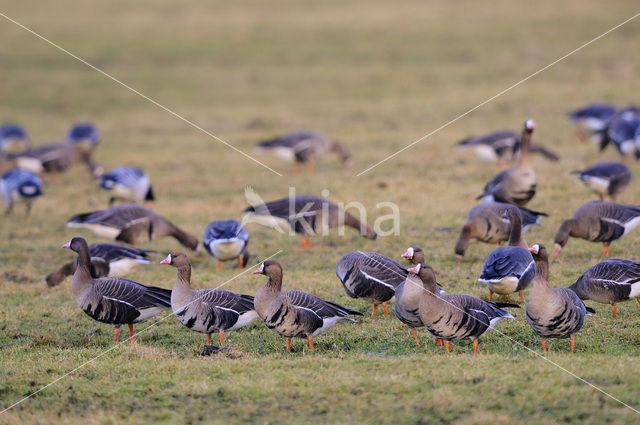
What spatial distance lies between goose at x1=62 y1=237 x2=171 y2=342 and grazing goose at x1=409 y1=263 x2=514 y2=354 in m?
3.75

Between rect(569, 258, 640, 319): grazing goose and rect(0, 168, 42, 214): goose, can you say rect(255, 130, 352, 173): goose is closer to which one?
rect(0, 168, 42, 214): goose

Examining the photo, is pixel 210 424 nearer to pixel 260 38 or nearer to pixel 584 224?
pixel 584 224

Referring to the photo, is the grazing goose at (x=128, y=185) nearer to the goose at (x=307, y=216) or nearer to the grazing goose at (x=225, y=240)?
the goose at (x=307, y=216)

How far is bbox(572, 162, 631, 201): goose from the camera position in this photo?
15906 mm

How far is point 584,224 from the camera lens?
1319 centimetres

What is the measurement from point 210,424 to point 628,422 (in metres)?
4.21

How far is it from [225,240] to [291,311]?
3.99 metres

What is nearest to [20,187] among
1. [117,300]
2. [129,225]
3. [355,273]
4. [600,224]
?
[129,225]

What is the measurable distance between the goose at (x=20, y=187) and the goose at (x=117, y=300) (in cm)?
857

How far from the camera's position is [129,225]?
1527 cm

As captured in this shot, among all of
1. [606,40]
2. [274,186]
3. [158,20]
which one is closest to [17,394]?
[274,186]

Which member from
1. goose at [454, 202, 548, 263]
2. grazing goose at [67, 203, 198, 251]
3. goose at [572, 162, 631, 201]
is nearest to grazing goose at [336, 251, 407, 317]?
goose at [454, 202, 548, 263]

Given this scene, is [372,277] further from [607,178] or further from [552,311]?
[607,178]

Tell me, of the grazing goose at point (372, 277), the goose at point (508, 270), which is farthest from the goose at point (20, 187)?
the goose at point (508, 270)
